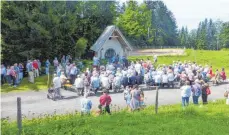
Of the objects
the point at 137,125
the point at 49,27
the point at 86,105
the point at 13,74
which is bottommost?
the point at 137,125

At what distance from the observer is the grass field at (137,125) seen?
44.2 feet

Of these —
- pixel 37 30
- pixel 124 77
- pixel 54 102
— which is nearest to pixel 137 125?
pixel 54 102

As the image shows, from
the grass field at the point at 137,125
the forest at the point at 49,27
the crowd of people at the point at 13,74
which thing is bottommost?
the grass field at the point at 137,125

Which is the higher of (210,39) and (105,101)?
(210,39)

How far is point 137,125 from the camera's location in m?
14.7

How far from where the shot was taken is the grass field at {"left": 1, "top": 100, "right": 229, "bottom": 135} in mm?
13477

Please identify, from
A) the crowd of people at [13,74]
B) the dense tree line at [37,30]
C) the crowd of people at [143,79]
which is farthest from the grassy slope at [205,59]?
the crowd of people at [13,74]

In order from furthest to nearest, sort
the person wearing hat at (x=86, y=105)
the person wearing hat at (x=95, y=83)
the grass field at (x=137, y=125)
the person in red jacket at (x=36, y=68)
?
Result: the person in red jacket at (x=36, y=68) < the person wearing hat at (x=95, y=83) < the person wearing hat at (x=86, y=105) < the grass field at (x=137, y=125)

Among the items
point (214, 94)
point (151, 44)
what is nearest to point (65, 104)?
point (214, 94)

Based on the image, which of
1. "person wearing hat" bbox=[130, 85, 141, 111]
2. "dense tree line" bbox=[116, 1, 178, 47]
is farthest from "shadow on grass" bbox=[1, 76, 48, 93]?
"dense tree line" bbox=[116, 1, 178, 47]

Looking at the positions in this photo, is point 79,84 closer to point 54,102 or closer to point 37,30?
point 54,102

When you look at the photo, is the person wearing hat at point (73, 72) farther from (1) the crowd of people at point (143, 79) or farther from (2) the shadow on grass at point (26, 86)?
(2) the shadow on grass at point (26, 86)

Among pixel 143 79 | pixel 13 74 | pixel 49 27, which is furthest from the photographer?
pixel 49 27

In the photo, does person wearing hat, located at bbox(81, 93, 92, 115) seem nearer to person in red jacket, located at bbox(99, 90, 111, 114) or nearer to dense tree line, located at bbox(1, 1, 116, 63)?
person in red jacket, located at bbox(99, 90, 111, 114)
